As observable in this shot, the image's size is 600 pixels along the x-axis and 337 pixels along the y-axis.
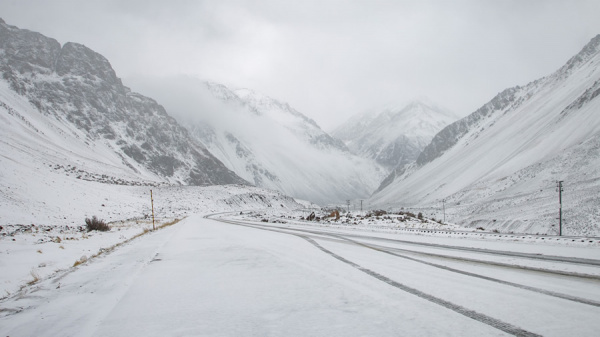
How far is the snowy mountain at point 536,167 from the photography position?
64.1 meters

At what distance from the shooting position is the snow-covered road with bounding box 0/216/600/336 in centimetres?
360

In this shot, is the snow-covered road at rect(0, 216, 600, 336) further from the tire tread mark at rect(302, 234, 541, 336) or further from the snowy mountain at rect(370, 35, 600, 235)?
the snowy mountain at rect(370, 35, 600, 235)

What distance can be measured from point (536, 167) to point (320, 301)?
116911 mm

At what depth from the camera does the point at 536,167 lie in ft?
325

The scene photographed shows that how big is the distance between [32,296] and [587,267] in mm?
10204

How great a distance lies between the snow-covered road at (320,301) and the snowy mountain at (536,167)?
5459 centimetres

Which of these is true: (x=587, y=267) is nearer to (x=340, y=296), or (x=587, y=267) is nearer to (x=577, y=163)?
(x=340, y=296)

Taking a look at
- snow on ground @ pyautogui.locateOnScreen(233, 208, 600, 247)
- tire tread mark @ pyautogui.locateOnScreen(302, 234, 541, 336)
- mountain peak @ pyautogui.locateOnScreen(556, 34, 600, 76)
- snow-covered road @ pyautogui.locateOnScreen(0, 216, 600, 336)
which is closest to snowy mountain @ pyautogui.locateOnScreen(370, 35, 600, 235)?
mountain peak @ pyautogui.locateOnScreen(556, 34, 600, 76)

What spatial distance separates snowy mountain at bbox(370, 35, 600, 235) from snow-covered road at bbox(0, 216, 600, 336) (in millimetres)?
54586

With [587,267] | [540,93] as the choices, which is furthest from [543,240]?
[540,93]

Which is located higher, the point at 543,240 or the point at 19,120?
the point at 19,120

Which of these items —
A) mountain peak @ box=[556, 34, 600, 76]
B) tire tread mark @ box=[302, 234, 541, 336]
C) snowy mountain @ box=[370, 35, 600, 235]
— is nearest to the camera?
tire tread mark @ box=[302, 234, 541, 336]

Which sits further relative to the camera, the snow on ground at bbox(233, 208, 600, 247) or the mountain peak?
the mountain peak

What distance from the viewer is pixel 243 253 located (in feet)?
32.5
